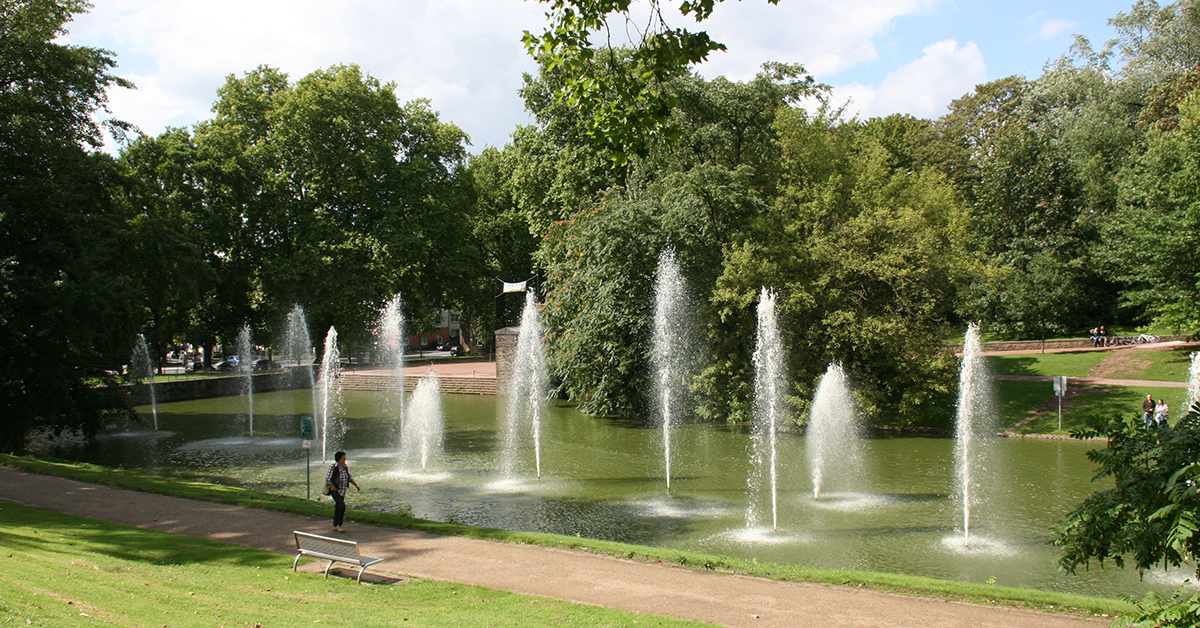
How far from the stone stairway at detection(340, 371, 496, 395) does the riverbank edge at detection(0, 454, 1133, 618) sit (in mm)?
24144

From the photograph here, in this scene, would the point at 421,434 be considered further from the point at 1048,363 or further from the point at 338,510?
the point at 1048,363

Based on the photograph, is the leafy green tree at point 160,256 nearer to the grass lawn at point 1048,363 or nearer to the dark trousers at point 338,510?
the dark trousers at point 338,510

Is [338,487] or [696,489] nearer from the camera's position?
[338,487]

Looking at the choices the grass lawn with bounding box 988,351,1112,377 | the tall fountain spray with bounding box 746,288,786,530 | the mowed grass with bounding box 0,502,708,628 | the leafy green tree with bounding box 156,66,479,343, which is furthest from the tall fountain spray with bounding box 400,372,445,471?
the grass lawn with bounding box 988,351,1112,377

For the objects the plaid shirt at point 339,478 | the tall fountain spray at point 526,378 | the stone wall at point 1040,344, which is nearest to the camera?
the plaid shirt at point 339,478

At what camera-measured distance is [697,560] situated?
1115 centimetres

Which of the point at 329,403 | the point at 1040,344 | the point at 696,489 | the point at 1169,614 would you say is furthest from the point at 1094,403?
the point at 329,403

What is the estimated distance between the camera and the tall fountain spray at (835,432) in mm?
20620

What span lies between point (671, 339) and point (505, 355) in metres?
13.3

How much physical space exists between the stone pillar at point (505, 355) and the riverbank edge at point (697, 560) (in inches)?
943

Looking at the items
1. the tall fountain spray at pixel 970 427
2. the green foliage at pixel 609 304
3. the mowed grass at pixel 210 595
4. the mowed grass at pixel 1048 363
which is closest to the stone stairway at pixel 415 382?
the green foliage at pixel 609 304

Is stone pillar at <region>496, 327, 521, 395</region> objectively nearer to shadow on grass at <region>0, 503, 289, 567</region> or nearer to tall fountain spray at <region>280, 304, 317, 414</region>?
tall fountain spray at <region>280, 304, 317, 414</region>

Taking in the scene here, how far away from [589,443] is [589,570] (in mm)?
14720

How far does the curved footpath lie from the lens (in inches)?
353
